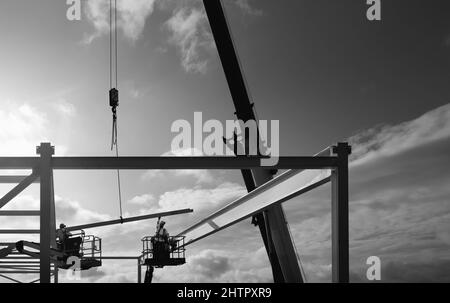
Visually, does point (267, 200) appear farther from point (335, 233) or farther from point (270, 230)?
point (270, 230)

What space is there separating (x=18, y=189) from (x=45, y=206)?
1.25 meters

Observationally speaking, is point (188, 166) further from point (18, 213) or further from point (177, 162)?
point (18, 213)

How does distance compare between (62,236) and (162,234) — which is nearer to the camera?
(62,236)

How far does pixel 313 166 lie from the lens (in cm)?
1110

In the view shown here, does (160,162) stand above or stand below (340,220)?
above

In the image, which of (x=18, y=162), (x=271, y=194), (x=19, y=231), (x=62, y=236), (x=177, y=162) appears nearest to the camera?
(x=18, y=162)

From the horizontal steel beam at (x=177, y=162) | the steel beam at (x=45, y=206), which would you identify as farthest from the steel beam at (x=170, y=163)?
the steel beam at (x=45, y=206)

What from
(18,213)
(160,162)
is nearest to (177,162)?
(160,162)

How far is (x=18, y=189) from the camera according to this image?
37.7 feet

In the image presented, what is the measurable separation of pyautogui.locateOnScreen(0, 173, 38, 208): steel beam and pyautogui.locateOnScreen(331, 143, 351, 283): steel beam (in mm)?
7753

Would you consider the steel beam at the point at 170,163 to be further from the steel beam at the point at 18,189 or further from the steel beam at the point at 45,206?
the steel beam at the point at 18,189

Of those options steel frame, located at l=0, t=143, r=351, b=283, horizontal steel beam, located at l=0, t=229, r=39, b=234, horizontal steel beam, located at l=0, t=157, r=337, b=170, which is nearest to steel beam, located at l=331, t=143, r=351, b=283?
steel frame, located at l=0, t=143, r=351, b=283
